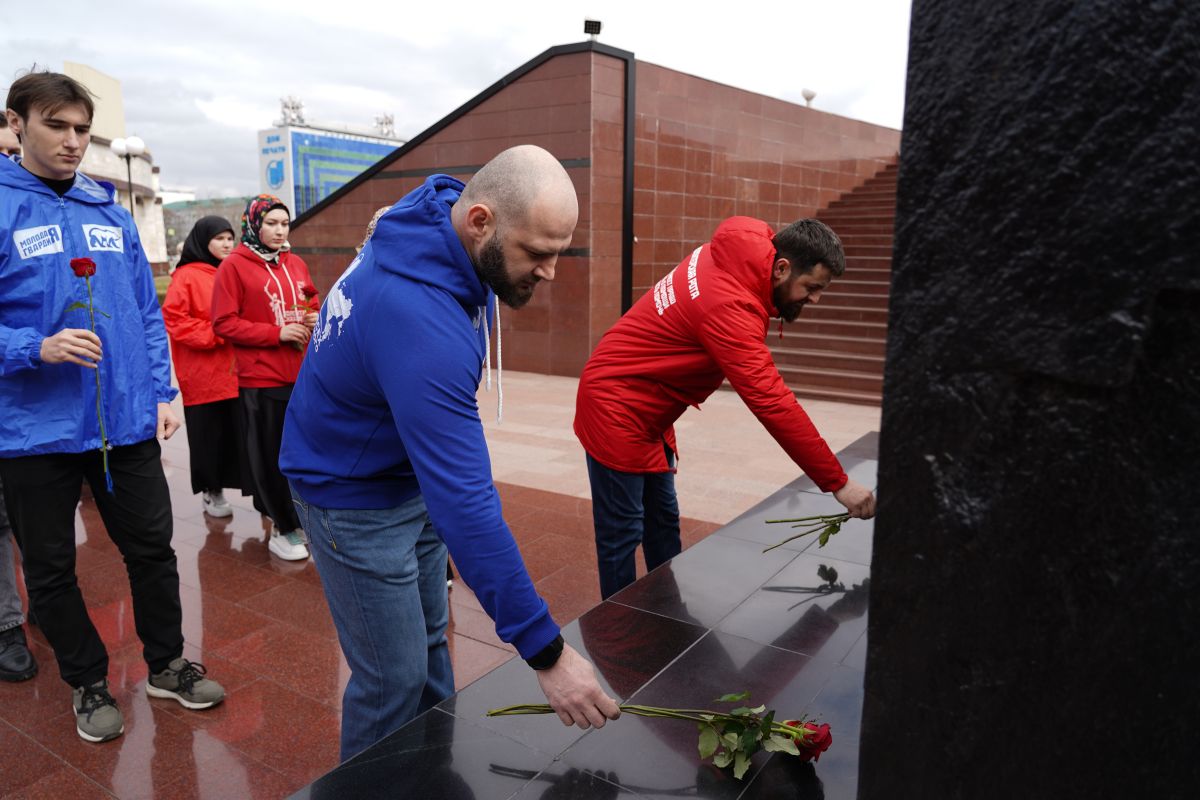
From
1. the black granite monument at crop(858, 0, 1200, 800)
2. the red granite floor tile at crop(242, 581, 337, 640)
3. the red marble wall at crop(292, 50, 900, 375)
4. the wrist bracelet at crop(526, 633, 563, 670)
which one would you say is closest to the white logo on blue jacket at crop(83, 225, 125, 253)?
the red granite floor tile at crop(242, 581, 337, 640)

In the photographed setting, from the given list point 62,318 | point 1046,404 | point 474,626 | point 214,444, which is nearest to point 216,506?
point 214,444

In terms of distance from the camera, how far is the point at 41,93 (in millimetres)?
2338

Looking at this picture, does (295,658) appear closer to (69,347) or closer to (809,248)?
(69,347)

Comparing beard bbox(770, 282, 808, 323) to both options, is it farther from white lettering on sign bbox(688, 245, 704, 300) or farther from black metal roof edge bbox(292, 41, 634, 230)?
black metal roof edge bbox(292, 41, 634, 230)

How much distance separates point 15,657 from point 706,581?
249 cm

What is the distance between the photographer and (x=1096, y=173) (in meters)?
0.81

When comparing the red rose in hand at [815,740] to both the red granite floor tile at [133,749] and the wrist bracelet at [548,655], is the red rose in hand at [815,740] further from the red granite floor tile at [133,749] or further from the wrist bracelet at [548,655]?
the red granite floor tile at [133,749]

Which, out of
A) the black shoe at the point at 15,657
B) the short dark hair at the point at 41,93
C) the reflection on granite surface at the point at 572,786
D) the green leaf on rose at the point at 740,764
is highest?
the short dark hair at the point at 41,93

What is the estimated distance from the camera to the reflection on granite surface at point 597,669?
2008 mm

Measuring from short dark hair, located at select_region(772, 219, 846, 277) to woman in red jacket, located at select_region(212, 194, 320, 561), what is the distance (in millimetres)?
2304

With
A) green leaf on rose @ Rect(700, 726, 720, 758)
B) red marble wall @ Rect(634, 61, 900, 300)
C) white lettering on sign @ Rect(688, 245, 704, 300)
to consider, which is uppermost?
red marble wall @ Rect(634, 61, 900, 300)

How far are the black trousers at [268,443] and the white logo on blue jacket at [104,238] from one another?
1.36 metres

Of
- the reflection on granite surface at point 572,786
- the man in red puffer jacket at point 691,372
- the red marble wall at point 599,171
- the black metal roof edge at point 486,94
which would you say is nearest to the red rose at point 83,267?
the man in red puffer jacket at point 691,372

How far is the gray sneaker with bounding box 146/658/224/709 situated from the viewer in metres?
2.76
